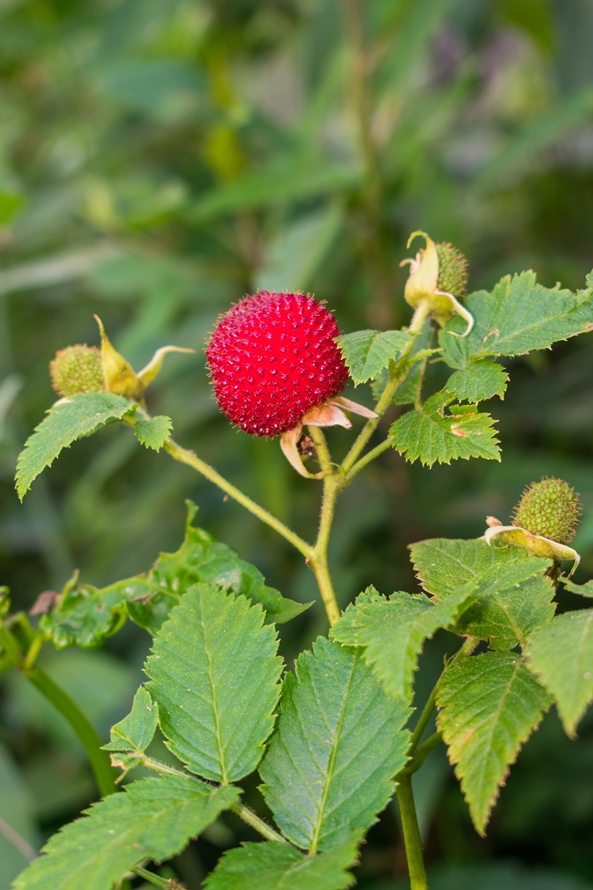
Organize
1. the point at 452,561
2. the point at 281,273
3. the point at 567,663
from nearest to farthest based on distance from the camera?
the point at 567,663 → the point at 452,561 → the point at 281,273

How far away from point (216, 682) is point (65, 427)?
0.41ft

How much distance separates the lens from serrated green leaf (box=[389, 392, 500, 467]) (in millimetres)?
362

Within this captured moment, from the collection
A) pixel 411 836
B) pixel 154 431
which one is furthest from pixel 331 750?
pixel 154 431

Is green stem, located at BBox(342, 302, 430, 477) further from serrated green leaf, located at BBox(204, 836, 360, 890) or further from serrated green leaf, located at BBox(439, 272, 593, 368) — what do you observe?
serrated green leaf, located at BBox(204, 836, 360, 890)

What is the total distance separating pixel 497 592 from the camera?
1.12ft

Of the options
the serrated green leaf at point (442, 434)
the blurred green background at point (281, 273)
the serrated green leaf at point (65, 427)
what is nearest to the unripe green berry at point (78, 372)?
the serrated green leaf at point (65, 427)

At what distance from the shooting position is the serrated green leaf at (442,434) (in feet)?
1.19

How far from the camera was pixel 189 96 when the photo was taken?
1.50 m

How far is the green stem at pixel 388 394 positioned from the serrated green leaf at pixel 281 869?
0.15 m

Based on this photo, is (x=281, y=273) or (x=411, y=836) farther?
(x=281, y=273)

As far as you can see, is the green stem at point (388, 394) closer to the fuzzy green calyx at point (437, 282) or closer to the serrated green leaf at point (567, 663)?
the fuzzy green calyx at point (437, 282)

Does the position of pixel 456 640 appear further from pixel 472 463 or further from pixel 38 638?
pixel 38 638

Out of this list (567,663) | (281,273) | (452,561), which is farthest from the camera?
(281,273)

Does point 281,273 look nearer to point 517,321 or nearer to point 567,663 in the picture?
point 517,321
